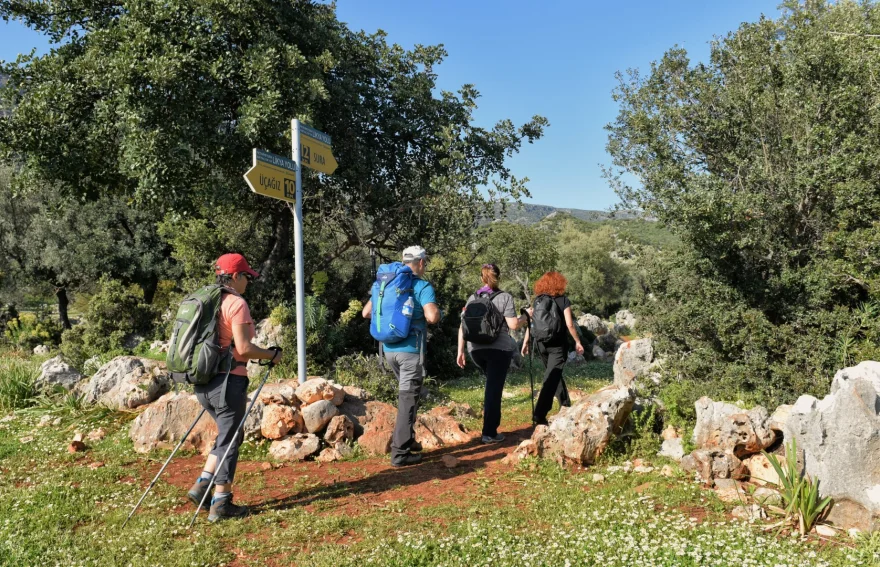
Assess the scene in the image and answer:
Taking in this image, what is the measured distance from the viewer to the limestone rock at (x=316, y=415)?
6484 mm

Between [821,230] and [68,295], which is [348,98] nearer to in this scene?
[821,230]

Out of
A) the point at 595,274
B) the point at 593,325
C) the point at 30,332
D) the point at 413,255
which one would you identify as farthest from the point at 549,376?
the point at 595,274

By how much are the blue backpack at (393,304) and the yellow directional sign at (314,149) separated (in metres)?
2.78

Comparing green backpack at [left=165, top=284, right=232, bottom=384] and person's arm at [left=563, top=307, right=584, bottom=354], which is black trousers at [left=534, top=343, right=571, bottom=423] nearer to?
person's arm at [left=563, top=307, right=584, bottom=354]

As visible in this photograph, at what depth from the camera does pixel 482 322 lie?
6.32 m

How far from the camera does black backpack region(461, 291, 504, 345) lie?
20.7 ft

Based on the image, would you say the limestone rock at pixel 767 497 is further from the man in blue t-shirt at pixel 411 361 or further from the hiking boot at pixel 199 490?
the hiking boot at pixel 199 490

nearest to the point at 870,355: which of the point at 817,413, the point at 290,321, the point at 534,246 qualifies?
the point at 817,413

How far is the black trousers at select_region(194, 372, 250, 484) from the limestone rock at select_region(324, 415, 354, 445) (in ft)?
5.95

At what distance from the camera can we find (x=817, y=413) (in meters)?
4.28

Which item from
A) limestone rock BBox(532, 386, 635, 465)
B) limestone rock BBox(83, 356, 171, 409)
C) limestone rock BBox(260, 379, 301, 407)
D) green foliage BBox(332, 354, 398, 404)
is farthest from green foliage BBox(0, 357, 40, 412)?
limestone rock BBox(532, 386, 635, 465)

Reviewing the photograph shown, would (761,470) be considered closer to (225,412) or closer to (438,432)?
(438,432)

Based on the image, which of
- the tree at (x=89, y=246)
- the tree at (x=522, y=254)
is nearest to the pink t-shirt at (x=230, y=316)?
the tree at (x=89, y=246)

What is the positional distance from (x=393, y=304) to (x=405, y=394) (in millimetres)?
943
